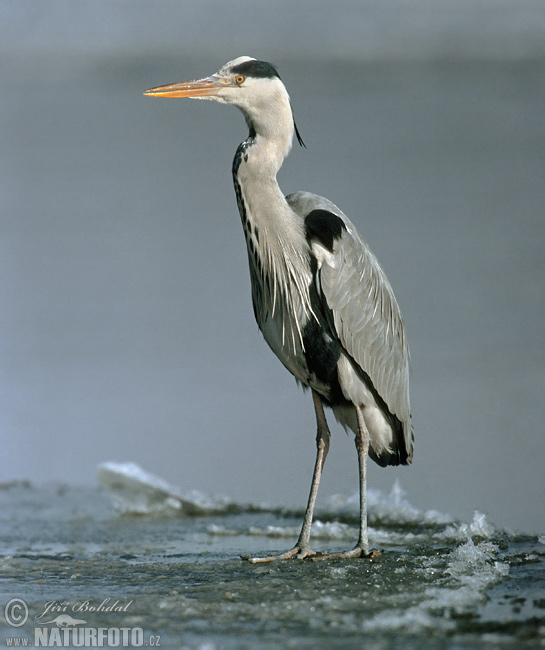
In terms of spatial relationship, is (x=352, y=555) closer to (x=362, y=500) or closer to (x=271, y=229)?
(x=362, y=500)

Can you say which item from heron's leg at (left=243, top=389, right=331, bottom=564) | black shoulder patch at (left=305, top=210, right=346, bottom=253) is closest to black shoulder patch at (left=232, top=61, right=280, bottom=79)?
black shoulder patch at (left=305, top=210, right=346, bottom=253)

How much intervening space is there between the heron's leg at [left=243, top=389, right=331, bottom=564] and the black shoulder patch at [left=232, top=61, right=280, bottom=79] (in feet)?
4.70

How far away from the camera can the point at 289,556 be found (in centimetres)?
345

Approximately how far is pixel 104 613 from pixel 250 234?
1.70 metres

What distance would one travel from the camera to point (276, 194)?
11.7ft

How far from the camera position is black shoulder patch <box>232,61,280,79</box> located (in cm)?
365

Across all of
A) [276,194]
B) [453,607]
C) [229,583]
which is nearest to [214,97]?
[276,194]

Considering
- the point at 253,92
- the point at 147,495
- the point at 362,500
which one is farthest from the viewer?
the point at 147,495

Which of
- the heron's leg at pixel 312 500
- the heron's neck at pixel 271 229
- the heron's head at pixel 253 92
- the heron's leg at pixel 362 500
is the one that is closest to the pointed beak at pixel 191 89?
the heron's head at pixel 253 92

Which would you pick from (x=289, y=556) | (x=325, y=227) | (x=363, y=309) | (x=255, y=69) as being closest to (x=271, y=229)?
(x=325, y=227)

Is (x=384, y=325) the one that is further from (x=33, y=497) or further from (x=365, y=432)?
(x=33, y=497)

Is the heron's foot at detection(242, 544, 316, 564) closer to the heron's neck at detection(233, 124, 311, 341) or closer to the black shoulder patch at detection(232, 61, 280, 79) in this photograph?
the heron's neck at detection(233, 124, 311, 341)

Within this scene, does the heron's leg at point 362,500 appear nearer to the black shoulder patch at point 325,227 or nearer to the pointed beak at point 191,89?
the black shoulder patch at point 325,227

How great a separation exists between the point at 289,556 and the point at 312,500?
0.90ft
